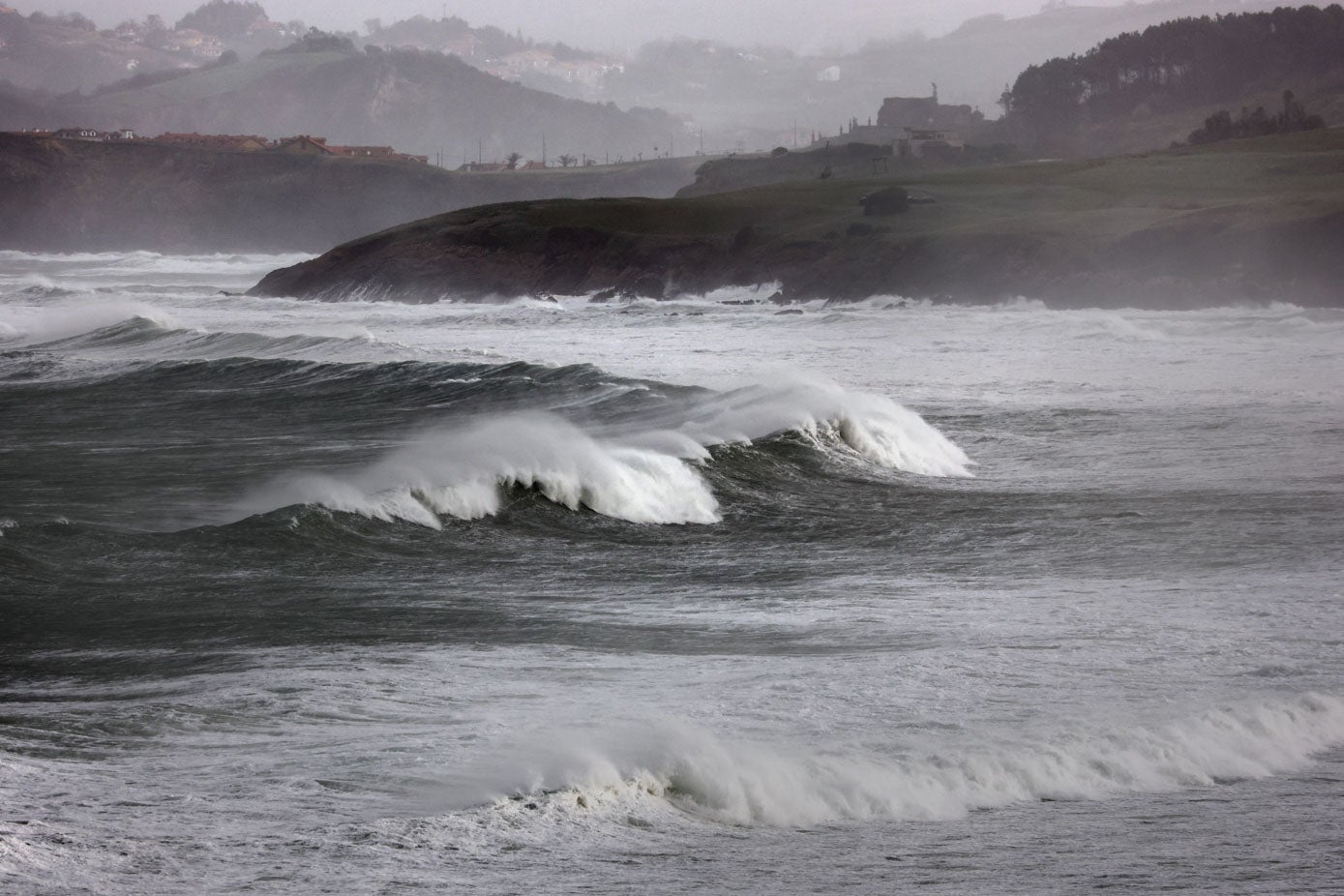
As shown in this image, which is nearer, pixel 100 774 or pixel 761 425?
pixel 100 774

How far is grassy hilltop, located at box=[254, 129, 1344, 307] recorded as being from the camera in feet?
150

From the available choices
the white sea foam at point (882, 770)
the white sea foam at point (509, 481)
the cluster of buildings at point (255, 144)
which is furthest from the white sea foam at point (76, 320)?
the cluster of buildings at point (255, 144)

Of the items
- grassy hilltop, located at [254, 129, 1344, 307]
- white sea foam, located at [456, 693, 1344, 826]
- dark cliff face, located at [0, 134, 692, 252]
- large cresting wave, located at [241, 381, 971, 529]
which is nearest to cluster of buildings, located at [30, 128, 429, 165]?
dark cliff face, located at [0, 134, 692, 252]

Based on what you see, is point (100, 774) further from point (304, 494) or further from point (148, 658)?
point (304, 494)

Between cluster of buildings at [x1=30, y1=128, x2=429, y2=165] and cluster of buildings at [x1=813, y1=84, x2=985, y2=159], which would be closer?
cluster of buildings at [x1=813, y1=84, x2=985, y2=159]

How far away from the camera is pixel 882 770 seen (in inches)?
274

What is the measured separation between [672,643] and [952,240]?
157 ft

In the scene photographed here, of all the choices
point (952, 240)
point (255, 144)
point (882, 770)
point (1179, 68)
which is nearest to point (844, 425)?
point (882, 770)

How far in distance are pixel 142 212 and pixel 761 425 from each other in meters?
148

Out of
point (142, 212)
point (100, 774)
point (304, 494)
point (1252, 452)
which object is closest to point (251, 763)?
point (100, 774)

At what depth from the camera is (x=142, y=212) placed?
15288 cm

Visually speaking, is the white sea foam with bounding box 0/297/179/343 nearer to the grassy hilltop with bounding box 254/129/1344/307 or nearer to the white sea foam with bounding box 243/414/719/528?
the grassy hilltop with bounding box 254/129/1344/307

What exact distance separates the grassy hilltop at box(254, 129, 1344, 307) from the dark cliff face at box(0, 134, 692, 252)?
76.4 m

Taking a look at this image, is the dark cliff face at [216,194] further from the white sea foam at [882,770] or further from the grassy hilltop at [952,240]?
the white sea foam at [882,770]
